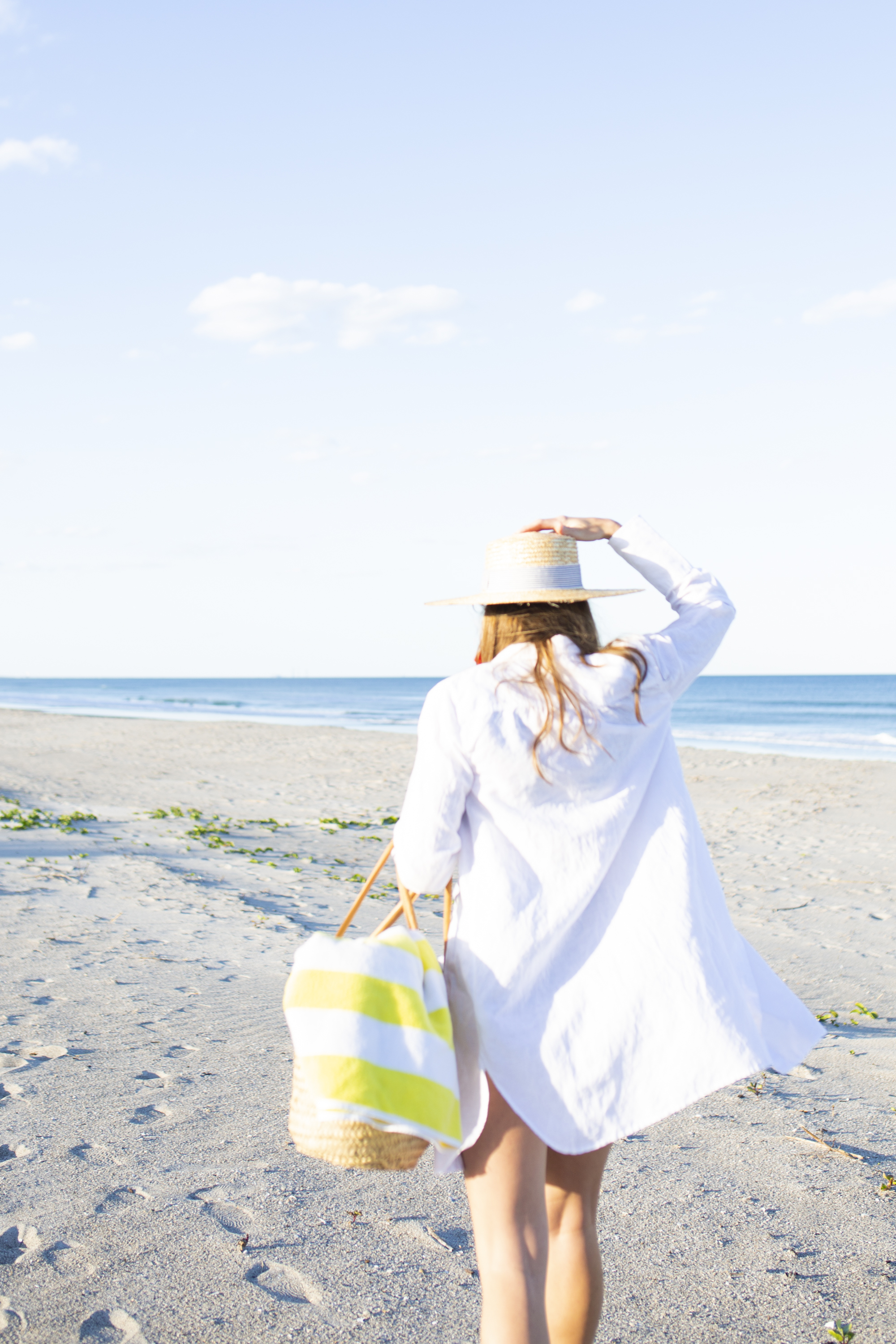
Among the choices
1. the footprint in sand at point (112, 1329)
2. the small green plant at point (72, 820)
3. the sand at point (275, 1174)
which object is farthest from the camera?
the small green plant at point (72, 820)

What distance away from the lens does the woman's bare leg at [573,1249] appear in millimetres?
2031

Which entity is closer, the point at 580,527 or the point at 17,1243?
the point at 580,527

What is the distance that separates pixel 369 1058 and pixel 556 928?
0.43m

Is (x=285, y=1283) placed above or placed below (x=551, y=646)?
below

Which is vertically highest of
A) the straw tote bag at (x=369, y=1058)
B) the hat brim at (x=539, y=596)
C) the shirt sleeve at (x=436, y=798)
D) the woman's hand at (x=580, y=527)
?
the woman's hand at (x=580, y=527)

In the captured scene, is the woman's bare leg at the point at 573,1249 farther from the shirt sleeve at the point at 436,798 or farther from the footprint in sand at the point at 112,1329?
the footprint in sand at the point at 112,1329

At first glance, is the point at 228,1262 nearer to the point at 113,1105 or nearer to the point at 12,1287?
the point at 12,1287

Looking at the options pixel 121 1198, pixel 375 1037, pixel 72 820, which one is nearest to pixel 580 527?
pixel 375 1037

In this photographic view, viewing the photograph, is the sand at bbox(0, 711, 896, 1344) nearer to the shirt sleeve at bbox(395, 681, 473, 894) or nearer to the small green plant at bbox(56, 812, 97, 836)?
the shirt sleeve at bbox(395, 681, 473, 894)

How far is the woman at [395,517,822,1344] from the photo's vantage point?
183cm

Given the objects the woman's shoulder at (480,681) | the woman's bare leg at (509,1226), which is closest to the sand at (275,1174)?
the woman's bare leg at (509,1226)

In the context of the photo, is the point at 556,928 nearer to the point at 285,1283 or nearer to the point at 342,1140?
the point at 342,1140

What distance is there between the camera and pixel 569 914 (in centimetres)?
187

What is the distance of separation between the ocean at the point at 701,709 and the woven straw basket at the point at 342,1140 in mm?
23488
